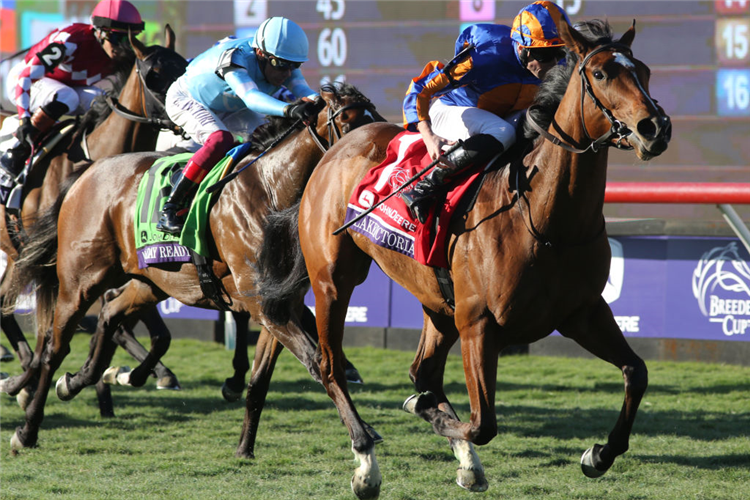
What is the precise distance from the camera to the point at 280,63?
4551mm

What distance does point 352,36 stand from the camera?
321 inches

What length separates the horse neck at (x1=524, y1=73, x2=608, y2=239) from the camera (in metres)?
3.04

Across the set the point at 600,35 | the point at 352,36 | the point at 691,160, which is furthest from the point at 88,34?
the point at 691,160

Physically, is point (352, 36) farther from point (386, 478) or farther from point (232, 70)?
point (386, 478)

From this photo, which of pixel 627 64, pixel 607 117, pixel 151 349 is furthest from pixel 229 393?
pixel 627 64

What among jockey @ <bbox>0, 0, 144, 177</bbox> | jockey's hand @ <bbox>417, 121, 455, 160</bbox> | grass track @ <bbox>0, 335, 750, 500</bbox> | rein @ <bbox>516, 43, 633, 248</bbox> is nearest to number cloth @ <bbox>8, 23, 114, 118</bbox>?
jockey @ <bbox>0, 0, 144, 177</bbox>

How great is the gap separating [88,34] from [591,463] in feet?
13.8

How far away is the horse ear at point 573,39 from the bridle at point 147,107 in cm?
302

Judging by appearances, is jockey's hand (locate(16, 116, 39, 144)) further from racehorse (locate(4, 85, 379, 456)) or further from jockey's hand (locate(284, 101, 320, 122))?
jockey's hand (locate(284, 101, 320, 122))

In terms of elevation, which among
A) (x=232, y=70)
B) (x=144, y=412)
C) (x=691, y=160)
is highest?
(x=232, y=70)

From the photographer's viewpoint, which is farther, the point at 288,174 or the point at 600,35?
the point at 288,174

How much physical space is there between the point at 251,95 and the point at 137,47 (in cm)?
130

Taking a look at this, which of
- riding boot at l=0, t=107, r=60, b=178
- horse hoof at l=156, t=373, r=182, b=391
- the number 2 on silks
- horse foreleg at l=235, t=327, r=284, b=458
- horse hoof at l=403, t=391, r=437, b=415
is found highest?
the number 2 on silks

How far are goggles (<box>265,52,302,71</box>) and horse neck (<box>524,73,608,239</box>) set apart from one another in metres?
1.78
